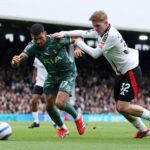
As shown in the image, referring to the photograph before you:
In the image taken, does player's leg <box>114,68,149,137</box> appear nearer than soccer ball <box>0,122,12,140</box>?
No

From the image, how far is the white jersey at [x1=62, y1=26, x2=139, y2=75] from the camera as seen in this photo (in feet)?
35.0

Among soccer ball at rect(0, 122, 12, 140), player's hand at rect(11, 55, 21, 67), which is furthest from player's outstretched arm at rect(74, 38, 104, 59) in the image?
soccer ball at rect(0, 122, 12, 140)

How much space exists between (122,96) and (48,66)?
1.67m

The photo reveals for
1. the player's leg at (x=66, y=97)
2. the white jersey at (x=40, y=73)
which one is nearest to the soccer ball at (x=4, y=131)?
the player's leg at (x=66, y=97)

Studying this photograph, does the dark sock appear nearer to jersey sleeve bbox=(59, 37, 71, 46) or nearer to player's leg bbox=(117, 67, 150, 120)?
jersey sleeve bbox=(59, 37, 71, 46)

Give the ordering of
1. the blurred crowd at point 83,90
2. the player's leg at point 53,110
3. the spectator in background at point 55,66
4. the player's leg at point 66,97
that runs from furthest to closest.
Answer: the blurred crowd at point 83,90 < the player's leg at point 53,110 < the player's leg at point 66,97 < the spectator in background at point 55,66

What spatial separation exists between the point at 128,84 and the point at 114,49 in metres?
0.66

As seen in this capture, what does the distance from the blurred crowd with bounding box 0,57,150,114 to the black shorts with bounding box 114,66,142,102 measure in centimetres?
1910

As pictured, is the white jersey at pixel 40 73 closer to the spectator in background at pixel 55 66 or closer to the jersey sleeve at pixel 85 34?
the spectator in background at pixel 55 66

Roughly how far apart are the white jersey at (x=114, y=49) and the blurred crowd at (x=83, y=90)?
19074mm

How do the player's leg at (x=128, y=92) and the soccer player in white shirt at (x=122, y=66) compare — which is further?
the player's leg at (x=128, y=92)

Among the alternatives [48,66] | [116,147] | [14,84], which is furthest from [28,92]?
[116,147]

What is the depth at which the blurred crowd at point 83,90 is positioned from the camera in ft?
101

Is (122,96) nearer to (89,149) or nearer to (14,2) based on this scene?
(89,149)
